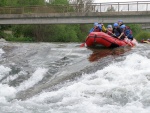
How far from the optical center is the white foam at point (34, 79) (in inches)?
429

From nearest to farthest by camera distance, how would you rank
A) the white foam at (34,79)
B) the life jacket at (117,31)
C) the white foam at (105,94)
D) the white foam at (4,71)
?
the white foam at (105,94) → the white foam at (34,79) → the white foam at (4,71) → the life jacket at (117,31)

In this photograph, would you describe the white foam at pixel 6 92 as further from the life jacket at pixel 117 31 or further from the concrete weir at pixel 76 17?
the concrete weir at pixel 76 17

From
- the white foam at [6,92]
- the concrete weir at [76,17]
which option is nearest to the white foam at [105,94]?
the white foam at [6,92]

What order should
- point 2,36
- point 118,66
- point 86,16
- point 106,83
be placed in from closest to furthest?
point 106,83 < point 118,66 < point 86,16 < point 2,36

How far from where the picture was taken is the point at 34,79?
37.9 feet

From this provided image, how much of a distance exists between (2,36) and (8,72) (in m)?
38.1

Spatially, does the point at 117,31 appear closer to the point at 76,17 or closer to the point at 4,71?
the point at 4,71

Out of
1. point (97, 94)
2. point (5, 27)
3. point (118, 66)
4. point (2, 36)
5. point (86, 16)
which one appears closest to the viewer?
point (97, 94)

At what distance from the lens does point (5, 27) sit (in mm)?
54375

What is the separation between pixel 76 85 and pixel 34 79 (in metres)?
2.02

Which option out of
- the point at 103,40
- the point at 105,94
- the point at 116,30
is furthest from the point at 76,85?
the point at 116,30

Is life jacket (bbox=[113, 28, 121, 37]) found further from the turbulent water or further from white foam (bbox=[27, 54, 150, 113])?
white foam (bbox=[27, 54, 150, 113])

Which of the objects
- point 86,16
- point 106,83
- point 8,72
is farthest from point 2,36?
point 106,83

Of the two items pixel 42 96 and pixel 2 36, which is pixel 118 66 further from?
pixel 2 36
